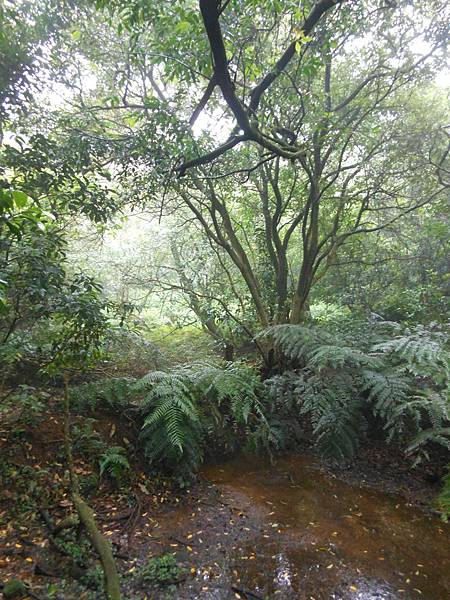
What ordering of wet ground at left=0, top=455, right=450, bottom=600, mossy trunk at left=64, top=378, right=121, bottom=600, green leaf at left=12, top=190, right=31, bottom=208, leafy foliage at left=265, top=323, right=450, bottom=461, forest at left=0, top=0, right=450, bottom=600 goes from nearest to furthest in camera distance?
1. green leaf at left=12, top=190, right=31, bottom=208
2. mossy trunk at left=64, top=378, right=121, bottom=600
3. wet ground at left=0, top=455, right=450, bottom=600
4. forest at left=0, top=0, right=450, bottom=600
5. leafy foliage at left=265, top=323, right=450, bottom=461

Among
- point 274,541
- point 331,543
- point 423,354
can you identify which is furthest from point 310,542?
point 423,354

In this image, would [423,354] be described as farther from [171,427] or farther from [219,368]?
[171,427]

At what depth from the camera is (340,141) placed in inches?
195

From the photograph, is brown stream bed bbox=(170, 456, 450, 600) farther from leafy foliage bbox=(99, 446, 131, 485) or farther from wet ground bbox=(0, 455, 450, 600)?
leafy foliage bbox=(99, 446, 131, 485)

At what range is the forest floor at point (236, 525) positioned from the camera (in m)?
2.10

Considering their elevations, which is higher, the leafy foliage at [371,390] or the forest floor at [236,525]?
the leafy foliage at [371,390]

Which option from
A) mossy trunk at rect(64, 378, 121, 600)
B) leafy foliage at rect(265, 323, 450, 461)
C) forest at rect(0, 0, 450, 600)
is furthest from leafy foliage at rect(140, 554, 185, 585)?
leafy foliage at rect(265, 323, 450, 461)

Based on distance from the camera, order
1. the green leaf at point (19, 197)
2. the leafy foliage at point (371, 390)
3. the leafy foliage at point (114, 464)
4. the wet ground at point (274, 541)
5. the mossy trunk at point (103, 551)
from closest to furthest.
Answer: the green leaf at point (19, 197) → the mossy trunk at point (103, 551) → the wet ground at point (274, 541) → the leafy foliage at point (114, 464) → the leafy foliage at point (371, 390)

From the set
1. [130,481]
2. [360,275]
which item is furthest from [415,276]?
[130,481]

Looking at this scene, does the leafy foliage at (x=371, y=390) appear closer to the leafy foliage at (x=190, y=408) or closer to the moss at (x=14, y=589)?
the leafy foliage at (x=190, y=408)

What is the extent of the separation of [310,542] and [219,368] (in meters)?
2.10

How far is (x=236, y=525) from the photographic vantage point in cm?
269

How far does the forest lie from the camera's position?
2.26 metres

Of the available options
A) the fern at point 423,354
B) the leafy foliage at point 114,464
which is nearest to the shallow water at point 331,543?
the leafy foliage at point 114,464
